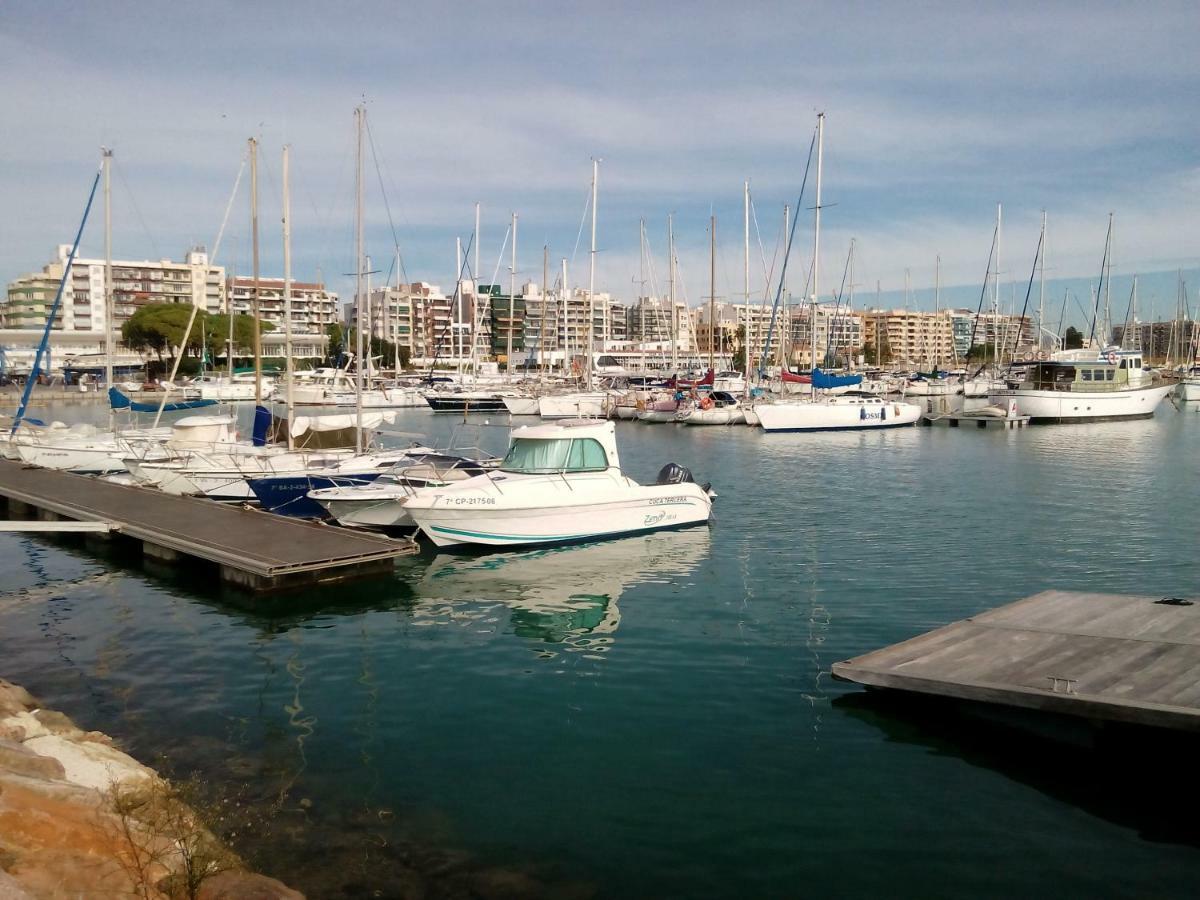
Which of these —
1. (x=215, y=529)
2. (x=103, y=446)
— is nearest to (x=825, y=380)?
(x=103, y=446)

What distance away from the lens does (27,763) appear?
9336mm

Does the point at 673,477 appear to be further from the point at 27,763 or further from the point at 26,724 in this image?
the point at 27,763

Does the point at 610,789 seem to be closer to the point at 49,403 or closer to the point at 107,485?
the point at 107,485

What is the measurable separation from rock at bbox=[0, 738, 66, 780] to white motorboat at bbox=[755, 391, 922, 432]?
52.7 metres

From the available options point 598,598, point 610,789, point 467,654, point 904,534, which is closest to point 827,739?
point 610,789

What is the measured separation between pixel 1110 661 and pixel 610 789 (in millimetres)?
6476

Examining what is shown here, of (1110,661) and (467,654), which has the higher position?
(1110,661)

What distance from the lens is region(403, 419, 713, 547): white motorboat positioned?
21969 millimetres

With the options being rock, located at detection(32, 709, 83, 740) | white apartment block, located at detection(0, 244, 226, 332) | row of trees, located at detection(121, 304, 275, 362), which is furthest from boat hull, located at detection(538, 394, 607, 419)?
white apartment block, located at detection(0, 244, 226, 332)

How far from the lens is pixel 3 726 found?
10.6 metres

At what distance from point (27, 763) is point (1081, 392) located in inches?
2736

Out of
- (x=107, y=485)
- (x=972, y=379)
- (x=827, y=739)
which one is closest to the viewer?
(x=827, y=739)

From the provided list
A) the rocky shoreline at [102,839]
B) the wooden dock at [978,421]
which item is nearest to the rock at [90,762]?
the rocky shoreline at [102,839]

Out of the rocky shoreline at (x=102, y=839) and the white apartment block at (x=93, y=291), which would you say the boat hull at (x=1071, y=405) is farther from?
the white apartment block at (x=93, y=291)
